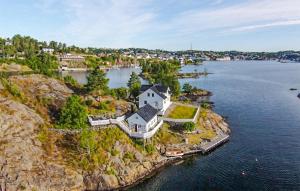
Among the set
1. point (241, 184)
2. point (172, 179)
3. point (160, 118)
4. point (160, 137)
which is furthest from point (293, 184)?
point (160, 118)

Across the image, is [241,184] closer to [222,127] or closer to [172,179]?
[172,179]

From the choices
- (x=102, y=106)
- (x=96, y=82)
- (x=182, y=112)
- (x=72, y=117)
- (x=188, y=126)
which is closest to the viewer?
(x=72, y=117)

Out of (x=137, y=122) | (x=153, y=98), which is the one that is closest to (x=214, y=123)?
(x=153, y=98)

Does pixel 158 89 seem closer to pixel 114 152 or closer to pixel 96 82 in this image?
pixel 96 82

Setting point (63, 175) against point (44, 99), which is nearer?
point (63, 175)

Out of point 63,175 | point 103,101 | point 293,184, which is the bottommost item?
point 293,184

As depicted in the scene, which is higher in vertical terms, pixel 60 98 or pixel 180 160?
pixel 60 98

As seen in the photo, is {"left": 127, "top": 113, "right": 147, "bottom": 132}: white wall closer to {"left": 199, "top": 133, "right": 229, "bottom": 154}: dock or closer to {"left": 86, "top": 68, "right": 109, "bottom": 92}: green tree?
{"left": 199, "top": 133, "right": 229, "bottom": 154}: dock
